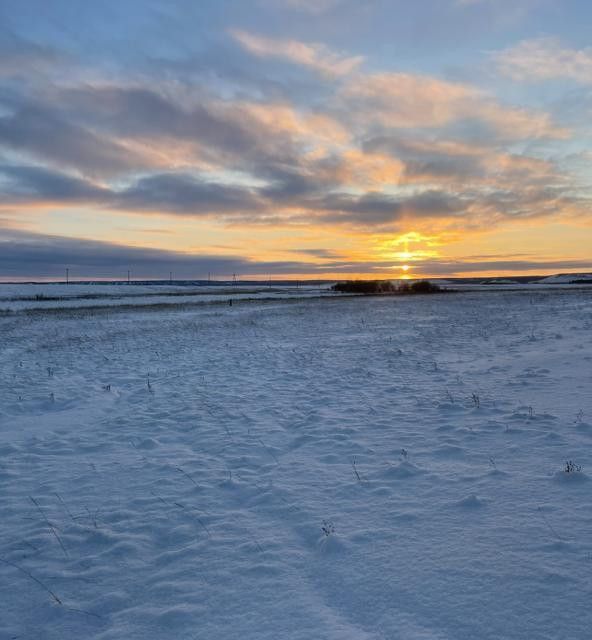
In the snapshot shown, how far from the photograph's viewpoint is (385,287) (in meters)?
89.8

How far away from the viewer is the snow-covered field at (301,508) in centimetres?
343

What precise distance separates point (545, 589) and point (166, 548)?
333 cm

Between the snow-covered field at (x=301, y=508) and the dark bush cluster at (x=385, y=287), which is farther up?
the dark bush cluster at (x=385, y=287)

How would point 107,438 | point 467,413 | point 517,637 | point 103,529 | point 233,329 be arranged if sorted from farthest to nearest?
point 233,329, point 467,413, point 107,438, point 103,529, point 517,637

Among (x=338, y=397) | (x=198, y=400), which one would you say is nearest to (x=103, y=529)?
(x=198, y=400)

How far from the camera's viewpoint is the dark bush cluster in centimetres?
8194

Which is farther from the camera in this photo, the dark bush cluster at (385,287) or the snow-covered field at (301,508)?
the dark bush cluster at (385,287)

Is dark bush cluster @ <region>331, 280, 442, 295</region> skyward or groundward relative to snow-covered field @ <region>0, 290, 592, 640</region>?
skyward

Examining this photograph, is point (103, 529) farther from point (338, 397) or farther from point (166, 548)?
point (338, 397)

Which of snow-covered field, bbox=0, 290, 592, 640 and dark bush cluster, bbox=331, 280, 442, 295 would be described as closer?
snow-covered field, bbox=0, 290, 592, 640

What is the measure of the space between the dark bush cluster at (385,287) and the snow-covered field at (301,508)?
233 feet

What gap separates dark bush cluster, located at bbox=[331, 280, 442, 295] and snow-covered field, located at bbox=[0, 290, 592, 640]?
233 feet

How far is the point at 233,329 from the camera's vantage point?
79.6 ft

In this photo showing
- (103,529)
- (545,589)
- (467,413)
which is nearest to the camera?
(545,589)
